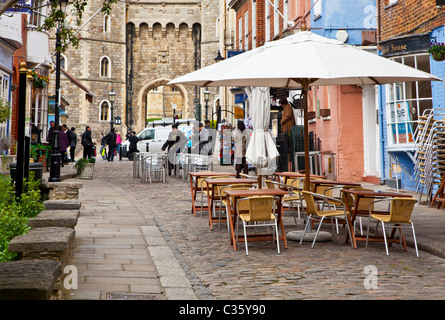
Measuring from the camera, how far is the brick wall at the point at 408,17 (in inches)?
515

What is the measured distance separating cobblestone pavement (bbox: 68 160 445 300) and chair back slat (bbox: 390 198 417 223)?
425 mm

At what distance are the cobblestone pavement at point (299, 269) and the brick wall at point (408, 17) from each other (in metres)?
6.19

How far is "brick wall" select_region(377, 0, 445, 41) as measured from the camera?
13073 mm

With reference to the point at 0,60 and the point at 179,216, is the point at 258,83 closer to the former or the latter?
the point at 179,216

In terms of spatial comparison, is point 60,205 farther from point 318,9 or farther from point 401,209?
point 318,9

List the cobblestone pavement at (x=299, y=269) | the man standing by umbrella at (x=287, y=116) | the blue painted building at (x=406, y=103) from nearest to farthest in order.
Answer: the cobblestone pavement at (x=299, y=269) < the blue painted building at (x=406, y=103) < the man standing by umbrella at (x=287, y=116)

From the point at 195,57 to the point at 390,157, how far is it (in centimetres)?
4598

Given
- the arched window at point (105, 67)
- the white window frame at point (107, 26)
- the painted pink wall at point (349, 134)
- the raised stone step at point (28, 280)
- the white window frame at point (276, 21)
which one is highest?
the white window frame at point (107, 26)

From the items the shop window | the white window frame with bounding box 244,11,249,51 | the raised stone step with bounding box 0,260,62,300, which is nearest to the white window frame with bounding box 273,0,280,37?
the white window frame with bounding box 244,11,249,51

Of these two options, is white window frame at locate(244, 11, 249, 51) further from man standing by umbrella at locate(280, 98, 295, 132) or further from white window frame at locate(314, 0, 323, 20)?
man standing by umbrella at locate(280, 98, 295, 132)

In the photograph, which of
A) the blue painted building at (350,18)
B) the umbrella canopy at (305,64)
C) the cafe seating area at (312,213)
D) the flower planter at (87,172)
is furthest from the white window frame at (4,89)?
the umbrella canopy at (305,64)

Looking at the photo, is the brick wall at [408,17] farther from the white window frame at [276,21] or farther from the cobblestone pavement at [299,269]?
the white window frame at [276,21]

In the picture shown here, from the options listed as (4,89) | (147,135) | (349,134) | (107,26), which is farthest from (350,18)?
(107,26)
